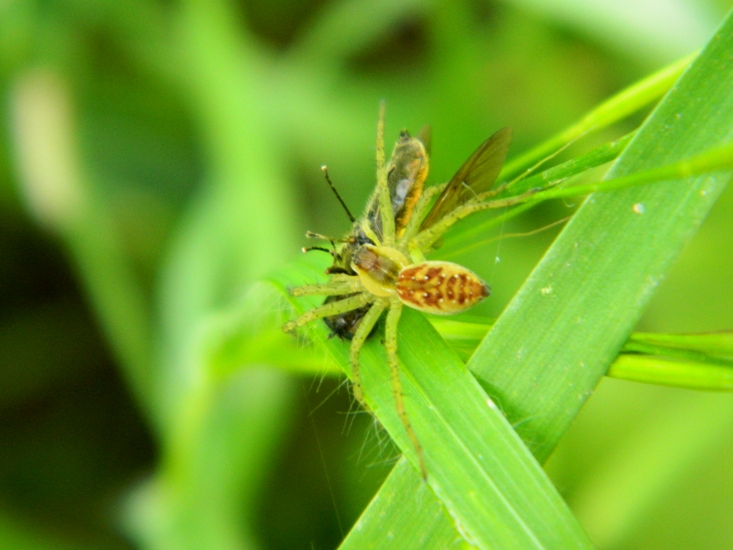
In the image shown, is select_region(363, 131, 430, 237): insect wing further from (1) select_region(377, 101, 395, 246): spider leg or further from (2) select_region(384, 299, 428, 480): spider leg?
(2) select_region(384, 299, 428, 480): spider leg

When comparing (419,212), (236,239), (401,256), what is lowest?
(236,239)

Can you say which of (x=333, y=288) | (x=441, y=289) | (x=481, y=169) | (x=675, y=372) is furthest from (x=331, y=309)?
(x=675, y=372)

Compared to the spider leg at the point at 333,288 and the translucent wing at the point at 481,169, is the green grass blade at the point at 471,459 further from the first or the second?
the translucent wing at the point at 481,169

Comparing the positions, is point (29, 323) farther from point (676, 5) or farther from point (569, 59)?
point (676, 5)

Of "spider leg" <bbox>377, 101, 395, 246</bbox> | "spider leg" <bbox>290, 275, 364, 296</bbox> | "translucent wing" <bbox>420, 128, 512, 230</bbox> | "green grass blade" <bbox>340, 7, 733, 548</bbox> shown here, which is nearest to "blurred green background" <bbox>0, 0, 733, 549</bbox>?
"spider leg" <bbox>290, 275, 364, 296</bbox>

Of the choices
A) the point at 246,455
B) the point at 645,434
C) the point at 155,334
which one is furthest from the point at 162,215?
the point at 645,434

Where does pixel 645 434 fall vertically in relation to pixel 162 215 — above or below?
above

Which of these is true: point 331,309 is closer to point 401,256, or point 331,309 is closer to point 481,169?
point 401,256

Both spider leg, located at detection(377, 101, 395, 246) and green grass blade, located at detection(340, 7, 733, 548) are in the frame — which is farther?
spider leg, located at detection(377, 101, 395, 246)
